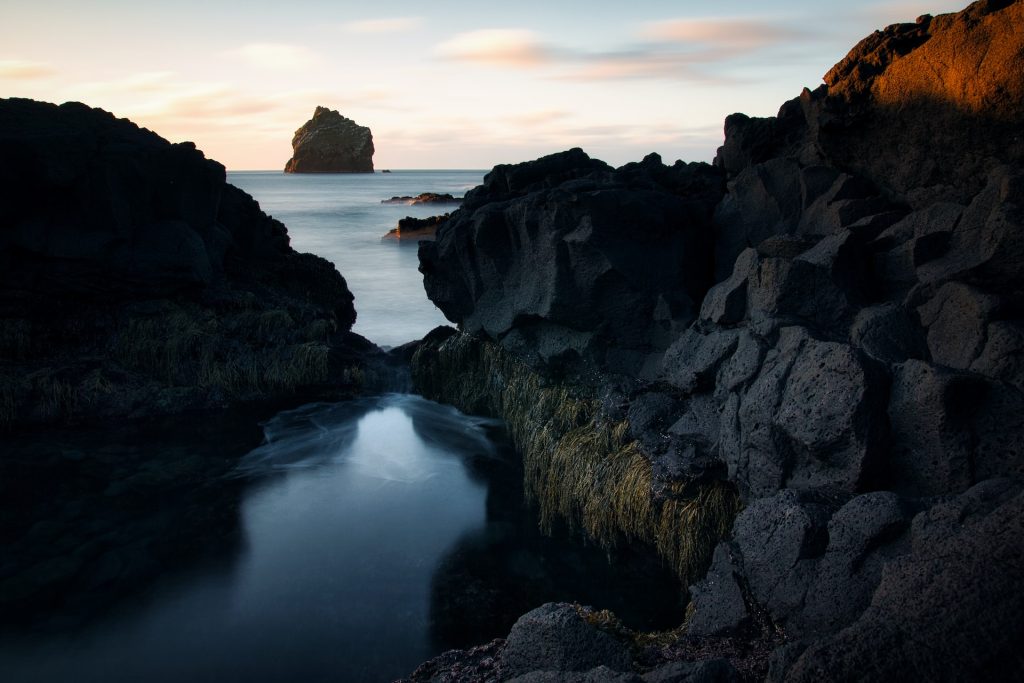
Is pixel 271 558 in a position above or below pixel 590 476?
below

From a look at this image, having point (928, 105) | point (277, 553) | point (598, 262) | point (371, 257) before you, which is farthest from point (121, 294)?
point (371, 257)

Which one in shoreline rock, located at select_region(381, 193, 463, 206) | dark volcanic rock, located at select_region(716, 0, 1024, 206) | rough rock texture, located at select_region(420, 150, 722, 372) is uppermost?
shoreline rock, located at select_region(381, 193, 463, 206)

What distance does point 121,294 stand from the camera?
13.1 meters

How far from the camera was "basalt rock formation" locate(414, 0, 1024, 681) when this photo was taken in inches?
168

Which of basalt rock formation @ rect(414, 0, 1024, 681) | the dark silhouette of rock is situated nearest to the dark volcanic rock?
basalt rock formation @ rect(414, 0, 1024, 681)

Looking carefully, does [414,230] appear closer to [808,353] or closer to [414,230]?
[414,230]

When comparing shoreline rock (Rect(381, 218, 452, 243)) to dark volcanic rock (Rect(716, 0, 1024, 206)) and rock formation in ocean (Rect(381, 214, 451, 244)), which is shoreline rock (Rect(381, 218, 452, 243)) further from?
dark volcanic rock (Rect(716, 0, 1024, 206))

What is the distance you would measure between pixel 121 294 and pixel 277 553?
22.7 ft

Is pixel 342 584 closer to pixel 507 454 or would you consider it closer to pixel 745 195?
pixel 507 454

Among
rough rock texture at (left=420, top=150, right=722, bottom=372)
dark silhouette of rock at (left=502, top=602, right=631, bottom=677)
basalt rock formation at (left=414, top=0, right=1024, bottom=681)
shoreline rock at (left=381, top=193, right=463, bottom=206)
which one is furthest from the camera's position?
shoreline rock at (left=381, top=193, right=463, bottom=206)

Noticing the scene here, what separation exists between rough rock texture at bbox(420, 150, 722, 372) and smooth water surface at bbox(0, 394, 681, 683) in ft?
7.51

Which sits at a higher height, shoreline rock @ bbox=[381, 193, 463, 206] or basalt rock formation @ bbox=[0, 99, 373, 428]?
shoreline rock @ bbox=[381, 193, 463, 206]

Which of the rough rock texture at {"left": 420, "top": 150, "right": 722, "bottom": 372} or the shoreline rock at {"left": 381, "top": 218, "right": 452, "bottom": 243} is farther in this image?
the shoreline rock at {"left": 381, "top": 218, "right": 452, "bottom": 243}

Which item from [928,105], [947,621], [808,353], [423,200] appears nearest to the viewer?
[947,621]
